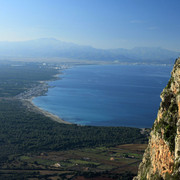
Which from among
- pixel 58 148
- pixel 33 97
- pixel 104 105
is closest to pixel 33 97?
pixel 33 97

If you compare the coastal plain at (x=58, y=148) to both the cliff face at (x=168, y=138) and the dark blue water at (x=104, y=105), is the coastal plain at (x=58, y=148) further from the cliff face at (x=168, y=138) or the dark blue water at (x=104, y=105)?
the cliff face at (x=168, y=138)

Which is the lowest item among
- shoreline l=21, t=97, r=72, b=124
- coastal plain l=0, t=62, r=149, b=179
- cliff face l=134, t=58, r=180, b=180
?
coastal plain l=0, t=62, r=149, b=179

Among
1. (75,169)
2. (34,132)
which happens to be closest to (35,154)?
(75,169)

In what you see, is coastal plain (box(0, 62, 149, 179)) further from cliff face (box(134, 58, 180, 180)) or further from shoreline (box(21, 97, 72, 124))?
cliff face (box(134, 58, 180, 180))

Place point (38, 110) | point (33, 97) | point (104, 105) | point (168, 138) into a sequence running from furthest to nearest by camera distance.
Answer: point (33, 97)
point (104, 105)
point (38, 110)
point (168, 138)

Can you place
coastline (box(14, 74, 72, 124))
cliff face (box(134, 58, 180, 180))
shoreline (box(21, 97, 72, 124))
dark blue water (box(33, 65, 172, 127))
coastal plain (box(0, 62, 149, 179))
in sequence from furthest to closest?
coastline (box(14, 74, 72, 124)), dark blue water (box(33, 65, 172, 127)), shoreline (box(21, 97, 72, 124)), coastal plain (box(0, 62, 149, 179)), cliff face (box(134, 58, 180, 180))

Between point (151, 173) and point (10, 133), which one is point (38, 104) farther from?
point (151, 173)

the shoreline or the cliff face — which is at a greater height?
the cliff face

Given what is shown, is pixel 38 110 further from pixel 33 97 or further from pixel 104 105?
pixel 33 97

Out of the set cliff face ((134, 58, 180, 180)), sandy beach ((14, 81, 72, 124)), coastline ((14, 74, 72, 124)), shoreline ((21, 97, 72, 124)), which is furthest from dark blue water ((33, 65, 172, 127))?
cliff face ((134, 58, 180, 180))
